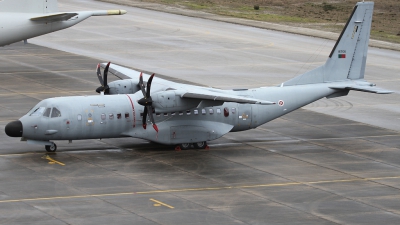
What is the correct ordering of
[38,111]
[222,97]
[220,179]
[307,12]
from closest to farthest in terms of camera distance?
[220,179]
[222,97]
[38,111]
[307,12]

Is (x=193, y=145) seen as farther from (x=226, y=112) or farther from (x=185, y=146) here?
(x=226, y=112)

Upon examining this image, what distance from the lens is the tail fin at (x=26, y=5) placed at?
57.9 m

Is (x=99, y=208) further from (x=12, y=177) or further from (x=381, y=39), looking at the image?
(x=381, y=39)

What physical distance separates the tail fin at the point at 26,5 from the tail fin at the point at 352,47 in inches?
979

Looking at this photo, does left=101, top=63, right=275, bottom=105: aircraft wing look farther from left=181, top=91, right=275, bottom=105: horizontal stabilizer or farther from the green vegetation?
the green vegetation

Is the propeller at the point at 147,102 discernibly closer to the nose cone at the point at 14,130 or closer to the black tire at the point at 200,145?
the black tire at the point at 200,145

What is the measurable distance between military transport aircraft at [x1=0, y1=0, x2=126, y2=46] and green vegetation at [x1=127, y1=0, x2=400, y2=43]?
3612 centimetres

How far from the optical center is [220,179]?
33312mm

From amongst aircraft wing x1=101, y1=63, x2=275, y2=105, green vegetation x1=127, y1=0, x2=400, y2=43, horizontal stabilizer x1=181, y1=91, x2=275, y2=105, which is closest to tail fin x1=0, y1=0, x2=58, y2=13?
aircraft wing x1=101, y1=63, x2=275, y2=105

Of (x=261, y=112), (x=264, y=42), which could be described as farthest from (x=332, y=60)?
(x=264, y=42)

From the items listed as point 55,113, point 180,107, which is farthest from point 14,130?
point 180,107

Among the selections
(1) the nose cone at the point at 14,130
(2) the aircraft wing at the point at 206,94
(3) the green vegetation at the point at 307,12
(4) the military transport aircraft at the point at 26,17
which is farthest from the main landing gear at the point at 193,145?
(3) the green vegetation at the point at 307,12

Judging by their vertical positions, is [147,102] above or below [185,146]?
above

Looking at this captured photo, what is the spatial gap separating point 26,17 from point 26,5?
0.86 metres
